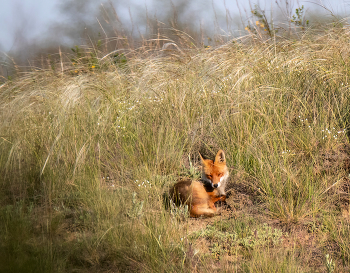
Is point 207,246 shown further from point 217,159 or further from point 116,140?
point 116,140

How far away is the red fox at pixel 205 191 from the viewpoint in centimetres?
285

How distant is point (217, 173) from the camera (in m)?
2.96

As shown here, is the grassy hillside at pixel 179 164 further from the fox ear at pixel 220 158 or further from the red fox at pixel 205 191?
the fox ear at pixel 220 158

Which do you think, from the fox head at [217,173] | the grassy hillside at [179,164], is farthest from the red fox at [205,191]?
the grassy hillside at [179,164]

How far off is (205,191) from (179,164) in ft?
2.24

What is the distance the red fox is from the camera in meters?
2.85

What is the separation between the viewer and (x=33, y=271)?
2.15 metres

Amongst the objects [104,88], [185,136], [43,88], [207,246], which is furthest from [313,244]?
[43,88]

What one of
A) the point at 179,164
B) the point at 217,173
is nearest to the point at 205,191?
the point at 217,173

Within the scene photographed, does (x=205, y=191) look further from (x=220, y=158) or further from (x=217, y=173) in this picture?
(x=220, y=158)

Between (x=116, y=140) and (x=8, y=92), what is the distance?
193cm

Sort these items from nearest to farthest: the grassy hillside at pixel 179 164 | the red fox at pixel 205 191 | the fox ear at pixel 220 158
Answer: the grassy hillside at pixel 179 164 → the red fox at pixel 205 191 → the fox ear at pixel 220 158

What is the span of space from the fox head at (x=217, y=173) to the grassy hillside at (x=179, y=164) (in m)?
0.24

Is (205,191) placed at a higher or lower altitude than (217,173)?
lower
